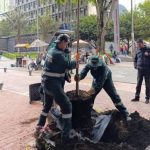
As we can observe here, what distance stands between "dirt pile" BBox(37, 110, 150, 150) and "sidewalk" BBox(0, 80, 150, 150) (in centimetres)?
80

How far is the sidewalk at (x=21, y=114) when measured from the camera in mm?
6630


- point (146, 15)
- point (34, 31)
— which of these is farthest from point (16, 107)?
point (34, 31)

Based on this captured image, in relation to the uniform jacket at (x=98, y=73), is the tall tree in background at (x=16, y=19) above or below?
above

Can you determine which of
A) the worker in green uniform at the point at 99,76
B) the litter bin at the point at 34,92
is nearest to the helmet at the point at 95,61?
the worker in green uniform at the point at 99,76

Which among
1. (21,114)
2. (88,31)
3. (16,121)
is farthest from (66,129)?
(88,31)

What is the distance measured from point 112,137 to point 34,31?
219ft

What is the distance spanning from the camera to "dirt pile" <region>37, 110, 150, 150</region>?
5.50 m

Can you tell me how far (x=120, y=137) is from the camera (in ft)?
19.6

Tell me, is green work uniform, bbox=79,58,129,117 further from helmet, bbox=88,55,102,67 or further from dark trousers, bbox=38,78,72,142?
dark trousers, bbox=38,78,72,142

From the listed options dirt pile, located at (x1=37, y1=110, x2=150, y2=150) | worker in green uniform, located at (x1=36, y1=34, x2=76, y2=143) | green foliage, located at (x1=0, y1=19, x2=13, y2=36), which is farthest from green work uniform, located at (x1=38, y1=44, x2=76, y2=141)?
green foliage, located at (x1=0, y1=19, x2=13, y2=36)

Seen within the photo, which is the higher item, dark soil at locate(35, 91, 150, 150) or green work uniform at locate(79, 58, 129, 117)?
green work uniform at locate(79, 58, 129, 117)

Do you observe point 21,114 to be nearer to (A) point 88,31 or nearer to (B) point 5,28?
(A) point 88,31

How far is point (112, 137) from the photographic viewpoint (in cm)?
604

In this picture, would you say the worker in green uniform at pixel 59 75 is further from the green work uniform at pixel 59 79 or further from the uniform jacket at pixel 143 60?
the uniform jacket at pixel 143 60
